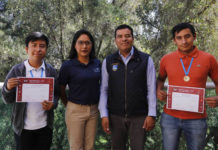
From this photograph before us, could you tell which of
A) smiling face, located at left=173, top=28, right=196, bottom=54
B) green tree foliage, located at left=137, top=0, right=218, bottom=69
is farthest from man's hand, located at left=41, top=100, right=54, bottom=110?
green tree foliage, located at left=137, top=0, right=218, bottom=69

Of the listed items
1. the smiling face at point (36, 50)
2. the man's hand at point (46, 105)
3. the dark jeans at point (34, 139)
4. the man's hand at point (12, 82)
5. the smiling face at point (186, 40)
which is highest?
the smiling face at point (186, 40)

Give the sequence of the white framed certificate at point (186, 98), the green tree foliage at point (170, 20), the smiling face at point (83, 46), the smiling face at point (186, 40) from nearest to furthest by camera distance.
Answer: the white framed certificate at point (186, 98) < the smiling face at point (186, 40) < the smiling face at point (83, 46) < the green tree foliage at point (170, 20)

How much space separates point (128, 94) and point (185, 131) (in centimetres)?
76

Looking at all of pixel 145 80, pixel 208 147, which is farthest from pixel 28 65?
pixel 208 147

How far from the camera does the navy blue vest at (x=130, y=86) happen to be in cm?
240

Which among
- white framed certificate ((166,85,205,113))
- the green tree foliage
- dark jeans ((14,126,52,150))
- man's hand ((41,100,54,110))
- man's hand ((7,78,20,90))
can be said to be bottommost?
dark jeans ((14,126,52,150))

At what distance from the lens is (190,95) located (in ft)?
7.21

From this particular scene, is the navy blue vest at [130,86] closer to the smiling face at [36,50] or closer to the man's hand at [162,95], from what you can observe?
the man's hand at [162,95]

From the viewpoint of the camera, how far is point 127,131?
99.3 inches

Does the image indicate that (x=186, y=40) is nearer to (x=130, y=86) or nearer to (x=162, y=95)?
(x=162, y=95)

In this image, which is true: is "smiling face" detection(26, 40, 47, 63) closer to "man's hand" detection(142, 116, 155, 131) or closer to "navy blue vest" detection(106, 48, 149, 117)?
"navy blue vest" detection(106, 48, 149, 117)

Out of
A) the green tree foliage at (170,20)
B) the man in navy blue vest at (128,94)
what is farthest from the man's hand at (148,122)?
the green tree foliage at (170,20)


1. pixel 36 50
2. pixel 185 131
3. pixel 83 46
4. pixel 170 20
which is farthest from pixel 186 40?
pixel 170 20

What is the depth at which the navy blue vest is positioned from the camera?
2398mm
